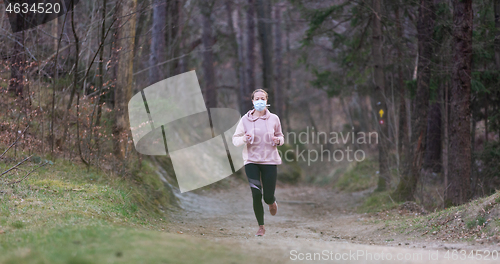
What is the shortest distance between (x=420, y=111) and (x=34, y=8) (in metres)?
10.3

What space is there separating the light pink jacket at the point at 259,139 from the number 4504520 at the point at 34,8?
7.44 m

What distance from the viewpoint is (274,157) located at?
735 centimetres

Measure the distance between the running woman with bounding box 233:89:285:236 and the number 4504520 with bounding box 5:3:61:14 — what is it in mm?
7459

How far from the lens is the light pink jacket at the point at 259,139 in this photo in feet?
23.9

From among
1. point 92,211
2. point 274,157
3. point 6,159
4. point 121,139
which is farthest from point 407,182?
point 6,159

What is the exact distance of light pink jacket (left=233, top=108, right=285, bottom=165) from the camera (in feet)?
23.9

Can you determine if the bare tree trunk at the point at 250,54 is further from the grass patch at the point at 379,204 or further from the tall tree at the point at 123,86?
the tall tree at the point at 123,86

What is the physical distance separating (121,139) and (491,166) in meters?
10.6

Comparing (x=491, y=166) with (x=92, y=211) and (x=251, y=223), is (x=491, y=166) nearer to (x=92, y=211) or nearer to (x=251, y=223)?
(x=251, y=223)

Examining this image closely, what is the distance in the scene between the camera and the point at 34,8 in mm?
12180

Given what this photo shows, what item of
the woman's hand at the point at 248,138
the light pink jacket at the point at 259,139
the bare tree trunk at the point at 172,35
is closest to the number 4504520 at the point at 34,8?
the bare tree trunk at the point at 172,35

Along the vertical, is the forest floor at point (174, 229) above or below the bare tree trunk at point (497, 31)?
below

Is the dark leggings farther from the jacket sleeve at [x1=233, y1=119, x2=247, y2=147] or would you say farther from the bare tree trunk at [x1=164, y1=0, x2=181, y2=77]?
the bare tree trunk at [x1=164, y1=0, x2=181, y2=77]

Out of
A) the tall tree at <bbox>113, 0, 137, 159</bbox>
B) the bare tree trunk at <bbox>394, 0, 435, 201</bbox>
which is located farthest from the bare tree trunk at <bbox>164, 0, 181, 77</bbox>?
the bare tree trunk at <bbox>394, 0, 435, 201</bbox>
